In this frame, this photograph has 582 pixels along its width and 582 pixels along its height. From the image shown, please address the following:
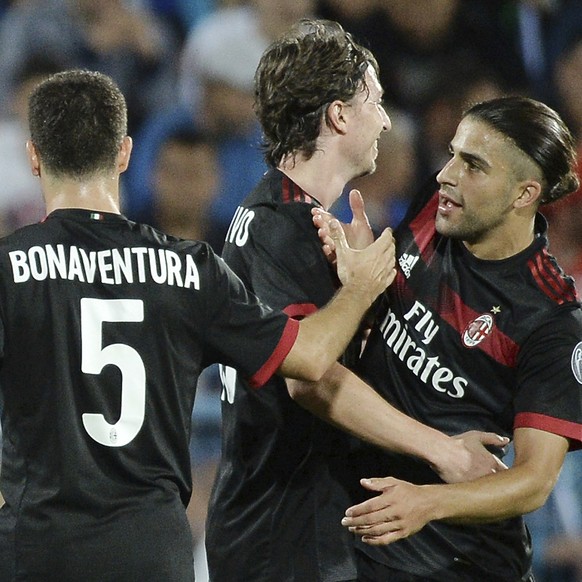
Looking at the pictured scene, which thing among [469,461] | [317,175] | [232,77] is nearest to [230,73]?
[232,77]

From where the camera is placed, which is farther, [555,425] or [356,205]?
[356,205]

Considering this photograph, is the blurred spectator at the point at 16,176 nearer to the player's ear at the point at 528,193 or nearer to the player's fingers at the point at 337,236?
the player's fingers at the point at 337,236

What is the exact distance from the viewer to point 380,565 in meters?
2.99

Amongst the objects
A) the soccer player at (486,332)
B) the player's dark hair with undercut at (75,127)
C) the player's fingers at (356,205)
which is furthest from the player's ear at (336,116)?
the player's dark hair with undercut at (75,127)

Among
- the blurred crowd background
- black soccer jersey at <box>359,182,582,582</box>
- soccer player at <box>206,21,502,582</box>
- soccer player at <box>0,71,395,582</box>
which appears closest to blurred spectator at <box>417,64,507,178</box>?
the blurred crowd background

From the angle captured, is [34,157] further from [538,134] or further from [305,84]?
[538,134]

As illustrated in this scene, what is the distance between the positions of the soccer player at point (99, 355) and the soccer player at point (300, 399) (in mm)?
259

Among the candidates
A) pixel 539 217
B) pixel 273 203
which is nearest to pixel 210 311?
pixel 273 203

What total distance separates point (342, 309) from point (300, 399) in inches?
10.2

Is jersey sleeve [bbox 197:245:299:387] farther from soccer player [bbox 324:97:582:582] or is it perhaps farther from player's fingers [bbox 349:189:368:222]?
player's fingers [bbox 349:189:368:222]

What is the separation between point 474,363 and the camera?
2.96 metres

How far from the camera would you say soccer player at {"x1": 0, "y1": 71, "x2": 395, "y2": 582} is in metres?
2.50

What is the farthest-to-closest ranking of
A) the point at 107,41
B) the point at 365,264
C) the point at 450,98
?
1. the point at 450,98
2. the point at 107,41
3. the point at 365,264

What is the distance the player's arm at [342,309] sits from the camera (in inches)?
106
